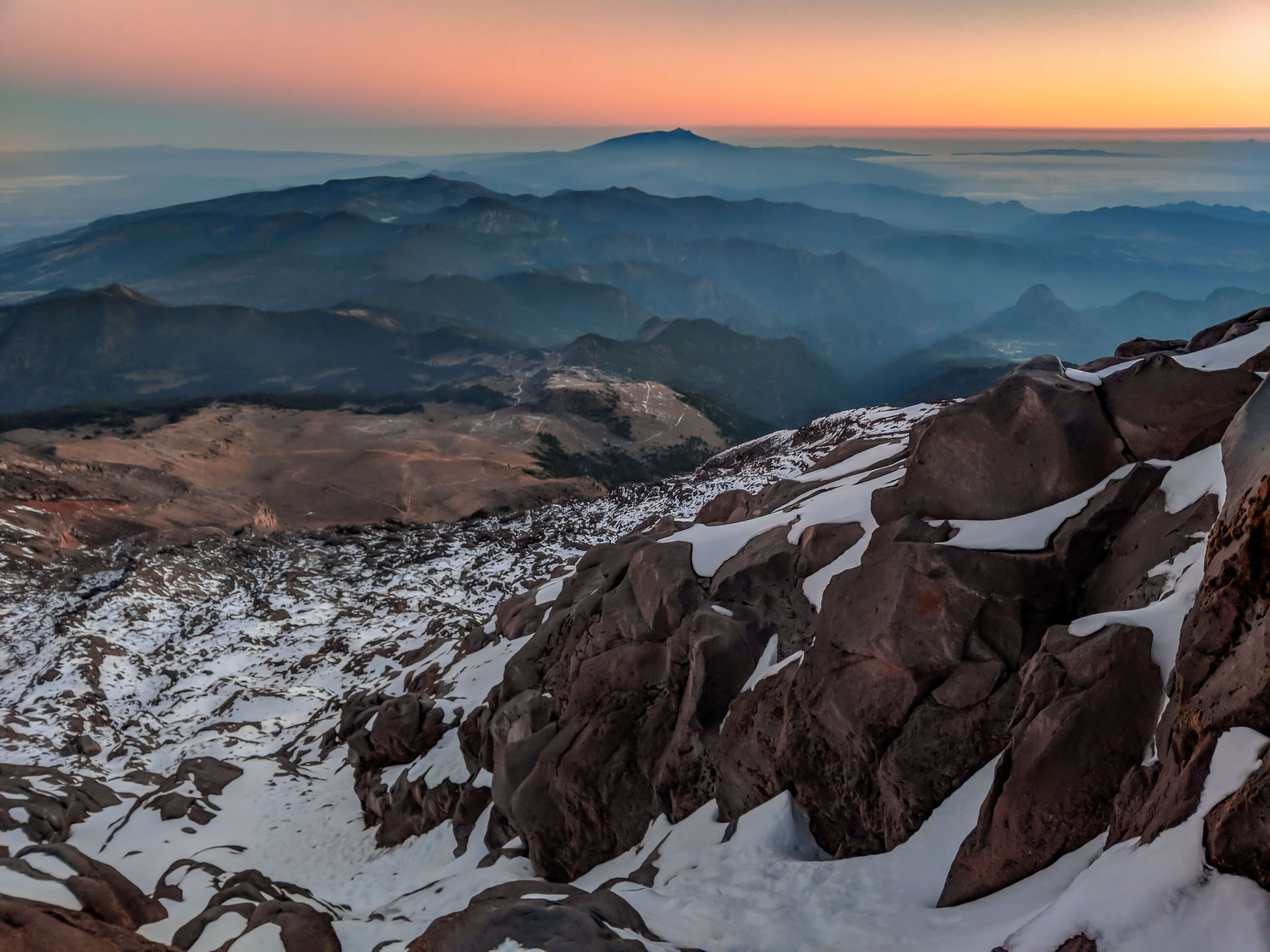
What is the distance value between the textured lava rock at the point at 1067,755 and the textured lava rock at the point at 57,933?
45.1ft

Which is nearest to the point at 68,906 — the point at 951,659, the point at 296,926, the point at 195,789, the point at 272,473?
the point at 296,926

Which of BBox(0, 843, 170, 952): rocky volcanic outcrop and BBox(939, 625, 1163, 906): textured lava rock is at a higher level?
BBox(939, 625, 1163, 906): textured lava rock

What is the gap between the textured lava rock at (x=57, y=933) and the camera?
33.4ft

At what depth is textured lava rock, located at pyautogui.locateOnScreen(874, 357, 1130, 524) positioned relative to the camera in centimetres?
1271

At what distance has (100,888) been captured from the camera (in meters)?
15.4

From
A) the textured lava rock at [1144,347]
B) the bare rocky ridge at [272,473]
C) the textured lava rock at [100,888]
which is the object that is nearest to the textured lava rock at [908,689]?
the textured lava rock at [1144,347]

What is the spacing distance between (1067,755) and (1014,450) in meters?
6.66

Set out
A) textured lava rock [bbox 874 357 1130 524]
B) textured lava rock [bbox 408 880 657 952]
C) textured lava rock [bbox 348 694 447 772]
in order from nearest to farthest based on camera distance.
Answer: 1. textured lava rock [bbox 408 880 657 952]
2. textured lava rock [bbox 874 357 1130 524]
3. textured lava rock [bbox 348 694 447 772]

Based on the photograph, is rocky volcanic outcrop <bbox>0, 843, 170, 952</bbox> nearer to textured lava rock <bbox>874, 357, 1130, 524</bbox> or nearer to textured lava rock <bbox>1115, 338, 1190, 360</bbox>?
textured lava rock <bbox>874, 357, 1130, 524</bbox>

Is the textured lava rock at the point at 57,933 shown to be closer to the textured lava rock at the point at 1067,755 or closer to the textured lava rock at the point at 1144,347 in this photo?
the textured lava rock at the point at 1067,755

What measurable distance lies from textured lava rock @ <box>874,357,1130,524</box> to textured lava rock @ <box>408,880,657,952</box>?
32.4ft

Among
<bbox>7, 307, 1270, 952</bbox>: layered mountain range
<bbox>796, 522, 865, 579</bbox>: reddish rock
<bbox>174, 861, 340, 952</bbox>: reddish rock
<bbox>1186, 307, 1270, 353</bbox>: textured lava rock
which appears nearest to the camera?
<bbox>7, 307, 1270, 952</bbox>: layered mountain range

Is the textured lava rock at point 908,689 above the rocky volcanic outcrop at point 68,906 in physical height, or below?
above

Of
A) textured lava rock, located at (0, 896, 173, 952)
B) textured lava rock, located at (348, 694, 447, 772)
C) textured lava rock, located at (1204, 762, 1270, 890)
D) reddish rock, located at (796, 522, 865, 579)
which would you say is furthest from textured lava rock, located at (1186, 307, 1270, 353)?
textured lava rock, located at (348, 694, 447, 772)
